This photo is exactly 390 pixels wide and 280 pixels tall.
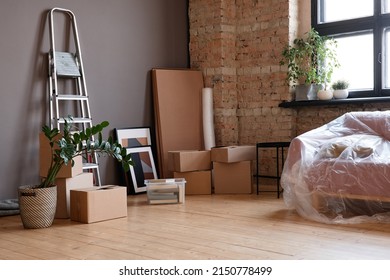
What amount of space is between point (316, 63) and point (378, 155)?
1783 millimetres

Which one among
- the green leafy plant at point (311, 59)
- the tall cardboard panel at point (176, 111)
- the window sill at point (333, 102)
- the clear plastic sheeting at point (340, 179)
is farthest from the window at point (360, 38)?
the tall cardboard panel at point (176, 111)

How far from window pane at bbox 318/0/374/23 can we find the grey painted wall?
1624 mm

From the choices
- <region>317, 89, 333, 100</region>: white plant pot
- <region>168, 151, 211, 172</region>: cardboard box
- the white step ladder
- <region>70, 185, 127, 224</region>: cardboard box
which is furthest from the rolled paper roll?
<region>70, 185, 127, 224</region>: cardboard box

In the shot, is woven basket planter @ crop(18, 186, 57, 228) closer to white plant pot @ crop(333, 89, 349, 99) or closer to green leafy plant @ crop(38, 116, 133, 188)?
green leafy plant @ crop(38, 116, 133, 188)

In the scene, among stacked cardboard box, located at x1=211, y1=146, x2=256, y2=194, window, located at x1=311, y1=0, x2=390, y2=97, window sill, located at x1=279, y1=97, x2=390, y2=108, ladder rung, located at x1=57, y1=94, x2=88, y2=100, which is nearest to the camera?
ladder rung, located at x1=57, y1=94, x2=88, y2=100

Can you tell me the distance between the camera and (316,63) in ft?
18.1

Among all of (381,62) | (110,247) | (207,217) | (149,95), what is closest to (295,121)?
(381,62)

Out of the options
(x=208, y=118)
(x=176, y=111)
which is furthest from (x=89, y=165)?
(x=208, y=118)

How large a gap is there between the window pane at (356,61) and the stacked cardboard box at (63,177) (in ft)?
9.66

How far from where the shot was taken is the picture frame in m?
5.40

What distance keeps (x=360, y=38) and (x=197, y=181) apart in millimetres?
2276

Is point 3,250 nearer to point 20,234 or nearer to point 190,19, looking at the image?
point 20,234

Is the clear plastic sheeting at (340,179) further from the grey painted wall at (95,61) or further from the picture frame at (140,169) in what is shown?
the grey painted wall at (95,61)

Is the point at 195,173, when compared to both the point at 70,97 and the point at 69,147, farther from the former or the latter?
the point at 69,147
